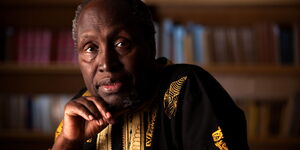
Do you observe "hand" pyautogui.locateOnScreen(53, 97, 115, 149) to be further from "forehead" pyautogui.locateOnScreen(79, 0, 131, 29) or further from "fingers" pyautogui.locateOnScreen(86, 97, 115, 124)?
"forehead" pyautogui.locateOnScreen(79, 0, 131, 29)

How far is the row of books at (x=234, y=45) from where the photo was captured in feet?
9.16

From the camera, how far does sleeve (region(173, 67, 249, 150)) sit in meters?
0.89

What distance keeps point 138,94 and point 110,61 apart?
11 cm

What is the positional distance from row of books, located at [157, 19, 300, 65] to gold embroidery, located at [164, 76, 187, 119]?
180cm

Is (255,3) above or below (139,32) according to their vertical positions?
above

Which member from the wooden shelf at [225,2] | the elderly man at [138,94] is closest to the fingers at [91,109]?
the elderly man at [138,94]

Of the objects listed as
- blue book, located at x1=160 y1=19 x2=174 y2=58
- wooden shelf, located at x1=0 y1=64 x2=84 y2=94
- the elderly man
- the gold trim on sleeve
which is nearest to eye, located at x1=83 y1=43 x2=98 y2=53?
the elderly man

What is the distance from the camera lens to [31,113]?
301 centimetres

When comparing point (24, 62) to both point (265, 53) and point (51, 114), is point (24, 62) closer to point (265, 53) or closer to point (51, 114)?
point (51, 114)

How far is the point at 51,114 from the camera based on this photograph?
9.80ft

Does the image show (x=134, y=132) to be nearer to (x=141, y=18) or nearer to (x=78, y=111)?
(x=78, y=111)

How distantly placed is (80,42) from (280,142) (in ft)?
6.95

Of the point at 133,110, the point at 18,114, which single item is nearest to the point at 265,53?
the point at 18,114

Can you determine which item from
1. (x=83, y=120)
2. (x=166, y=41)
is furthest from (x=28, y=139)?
(x=83, y=120)
